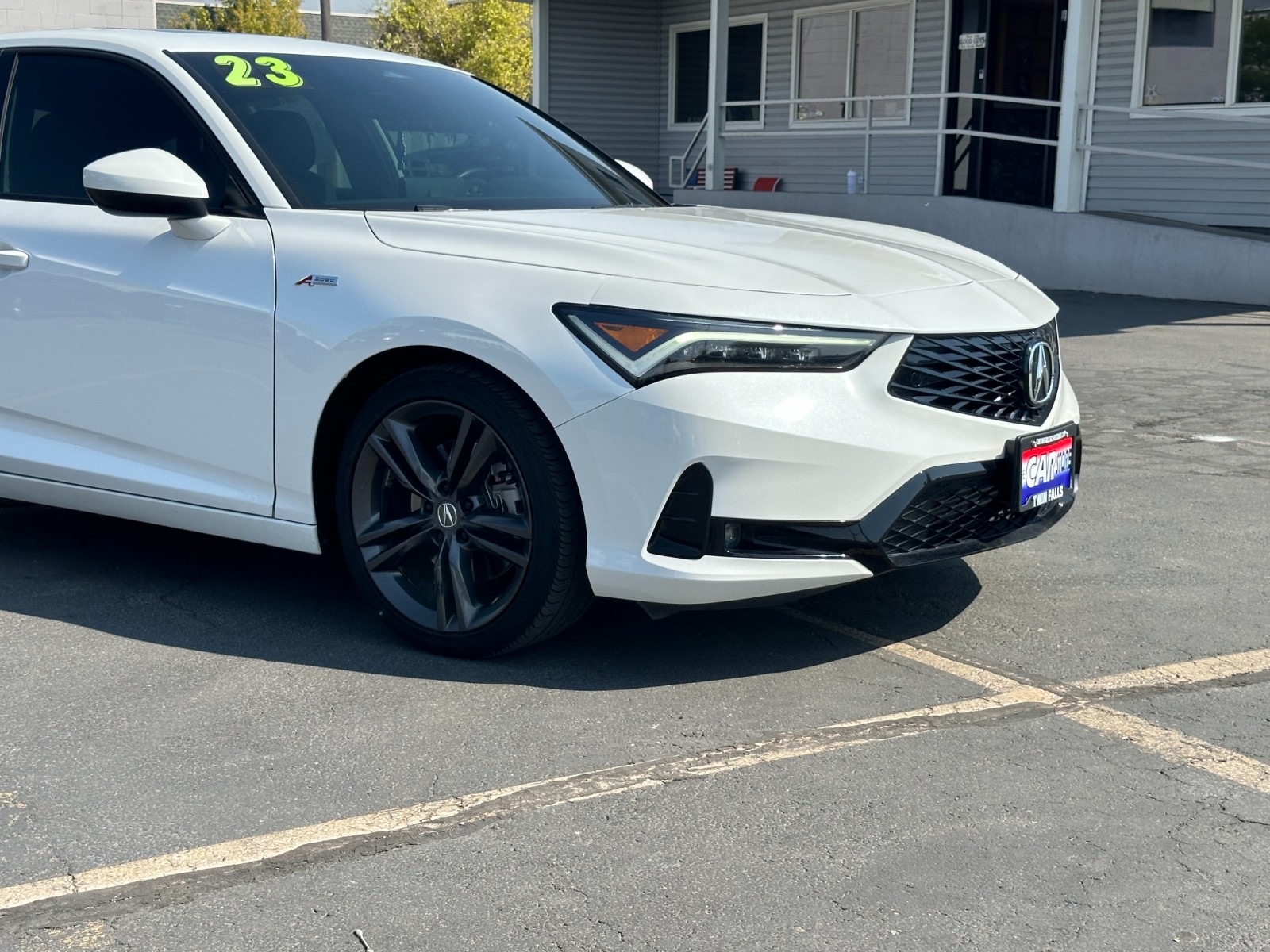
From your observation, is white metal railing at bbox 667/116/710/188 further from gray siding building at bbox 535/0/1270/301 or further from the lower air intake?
the lower air intake

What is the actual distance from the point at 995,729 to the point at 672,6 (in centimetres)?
2195

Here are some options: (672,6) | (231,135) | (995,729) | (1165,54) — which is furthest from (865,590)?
(672,6)

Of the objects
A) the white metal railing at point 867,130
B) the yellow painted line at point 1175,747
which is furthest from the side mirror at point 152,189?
the white metal railing at point 867,130

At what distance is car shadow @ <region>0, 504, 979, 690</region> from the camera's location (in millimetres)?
4164

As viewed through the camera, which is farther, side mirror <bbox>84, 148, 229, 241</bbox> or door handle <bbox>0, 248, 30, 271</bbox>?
door handle <bbox>0, 248, 30, 271</bbox>

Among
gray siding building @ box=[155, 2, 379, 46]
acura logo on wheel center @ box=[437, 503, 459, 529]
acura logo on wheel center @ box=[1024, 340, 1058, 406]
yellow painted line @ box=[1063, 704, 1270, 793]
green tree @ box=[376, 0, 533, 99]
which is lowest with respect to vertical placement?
yellow painted line @ box=[1063, 704, 1270, 793]

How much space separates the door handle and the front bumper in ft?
6.84

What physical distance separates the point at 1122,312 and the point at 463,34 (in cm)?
3314

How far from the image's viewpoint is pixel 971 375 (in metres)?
4.05

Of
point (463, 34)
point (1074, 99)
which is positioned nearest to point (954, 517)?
point (1074, 99)

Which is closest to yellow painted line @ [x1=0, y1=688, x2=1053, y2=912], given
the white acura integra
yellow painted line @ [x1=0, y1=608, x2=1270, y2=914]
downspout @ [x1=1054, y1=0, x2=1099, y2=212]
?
yellow painted line @ [x1=0, y1=608, x2=1270, y2=914]

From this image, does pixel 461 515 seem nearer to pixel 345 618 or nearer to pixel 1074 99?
pixel 345 618

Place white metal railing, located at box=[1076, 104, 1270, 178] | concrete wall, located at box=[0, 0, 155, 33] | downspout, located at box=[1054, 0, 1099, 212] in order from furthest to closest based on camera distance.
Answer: concrete wall, located at box=[0, 0, 155, 33], downspout, located at box=[1054, 0, 1099, 212], white metal railing, located at box=[1076, 104, 1270, 178]

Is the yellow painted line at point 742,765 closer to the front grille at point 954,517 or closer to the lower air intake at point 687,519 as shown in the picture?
the front grille at point 954,517
